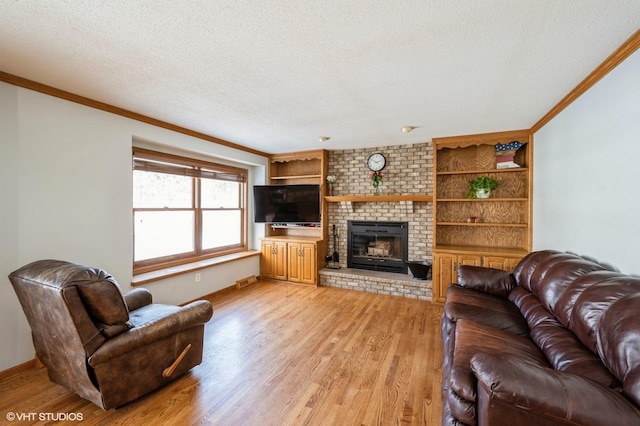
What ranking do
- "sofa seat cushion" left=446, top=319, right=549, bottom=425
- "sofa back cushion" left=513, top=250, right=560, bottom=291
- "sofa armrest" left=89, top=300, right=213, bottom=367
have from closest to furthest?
"sofa seat cushion" left=446, top=319, right=549, bottom=425 < "sofa armrest" left=89, top=300, right=213, bottom=367 < "sofa back cushion" left=513, top=250, right=560, bottom=291

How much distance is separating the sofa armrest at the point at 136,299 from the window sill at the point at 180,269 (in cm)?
64

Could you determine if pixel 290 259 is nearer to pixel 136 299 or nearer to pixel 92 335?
pixel 136 299

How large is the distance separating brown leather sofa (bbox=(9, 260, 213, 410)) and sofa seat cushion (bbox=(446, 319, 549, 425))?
189cm

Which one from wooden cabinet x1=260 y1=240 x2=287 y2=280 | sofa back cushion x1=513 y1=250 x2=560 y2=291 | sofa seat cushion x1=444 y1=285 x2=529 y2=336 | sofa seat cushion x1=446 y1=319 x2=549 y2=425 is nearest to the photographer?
sofa seat cushion x1=446 y1=319 x2=549 y2=425

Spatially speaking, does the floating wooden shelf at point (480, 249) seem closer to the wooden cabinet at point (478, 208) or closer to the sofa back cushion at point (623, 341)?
the wooden cabinet at point (478, 208)

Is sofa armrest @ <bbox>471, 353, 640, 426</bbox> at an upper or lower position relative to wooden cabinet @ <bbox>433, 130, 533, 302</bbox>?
lower

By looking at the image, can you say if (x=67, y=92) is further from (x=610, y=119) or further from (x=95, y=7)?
(x=610, y=119)

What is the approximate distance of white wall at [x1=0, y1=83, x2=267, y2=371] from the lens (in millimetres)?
2191

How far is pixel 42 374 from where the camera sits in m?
2.26

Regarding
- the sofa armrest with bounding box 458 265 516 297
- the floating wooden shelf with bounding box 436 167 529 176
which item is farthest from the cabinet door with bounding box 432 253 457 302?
the floating wooden shelf with bounding box 436 167 529 176

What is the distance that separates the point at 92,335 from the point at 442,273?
3814 millimetres

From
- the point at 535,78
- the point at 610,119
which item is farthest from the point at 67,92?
the point at 610,119

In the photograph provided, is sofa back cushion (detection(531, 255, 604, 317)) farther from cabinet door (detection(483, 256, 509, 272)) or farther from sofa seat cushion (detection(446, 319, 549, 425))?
cabinet door (detection(483, 256, 509, 272))
